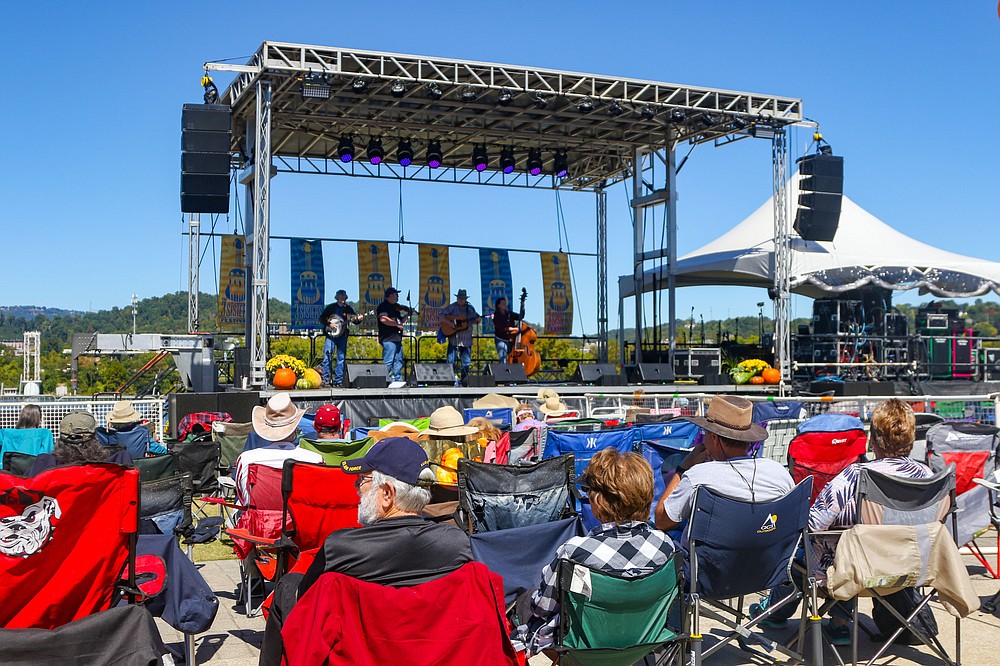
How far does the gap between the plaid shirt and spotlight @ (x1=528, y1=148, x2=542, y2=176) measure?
16659mm

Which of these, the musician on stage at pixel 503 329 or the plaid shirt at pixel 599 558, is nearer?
the plaid shirt at pixel 599 558

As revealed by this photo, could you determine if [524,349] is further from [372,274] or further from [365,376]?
[365,376]

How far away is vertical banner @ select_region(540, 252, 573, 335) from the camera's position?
2005cm

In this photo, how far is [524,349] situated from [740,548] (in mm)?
14038

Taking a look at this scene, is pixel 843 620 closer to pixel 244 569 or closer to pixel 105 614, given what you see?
pixel 244 569

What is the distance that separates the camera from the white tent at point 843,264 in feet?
57.9

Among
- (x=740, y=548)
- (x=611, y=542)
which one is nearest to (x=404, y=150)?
(x=740, y=548)

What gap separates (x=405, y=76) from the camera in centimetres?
1434

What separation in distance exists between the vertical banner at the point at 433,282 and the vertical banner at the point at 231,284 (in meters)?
3.33

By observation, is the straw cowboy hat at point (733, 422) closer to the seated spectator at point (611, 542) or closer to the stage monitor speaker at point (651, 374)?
the seated spectator at point (611, 542)

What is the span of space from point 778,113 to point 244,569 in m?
14.0

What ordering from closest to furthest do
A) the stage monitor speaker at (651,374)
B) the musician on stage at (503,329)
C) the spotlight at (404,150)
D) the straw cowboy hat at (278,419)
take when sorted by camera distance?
the straw cowboy hat at (278,419)
the stage monitor speaker at (651,374)
the musician on stage at (503,329)
the spotlight at (404,150)

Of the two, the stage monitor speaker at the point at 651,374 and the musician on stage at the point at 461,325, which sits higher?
the musician on stage at the point at 461,325

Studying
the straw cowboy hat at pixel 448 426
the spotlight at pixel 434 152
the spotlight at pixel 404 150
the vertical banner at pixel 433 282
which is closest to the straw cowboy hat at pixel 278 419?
the straw cowboy hat at pixel 448 426
